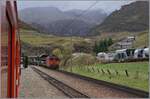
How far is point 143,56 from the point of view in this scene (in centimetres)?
6900

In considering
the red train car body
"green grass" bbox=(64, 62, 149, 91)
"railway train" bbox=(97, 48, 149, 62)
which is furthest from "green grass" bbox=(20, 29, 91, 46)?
"green grass" bbox=(64, 62, 149, 91)

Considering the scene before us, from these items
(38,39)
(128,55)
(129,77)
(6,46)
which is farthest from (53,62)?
(38,39)

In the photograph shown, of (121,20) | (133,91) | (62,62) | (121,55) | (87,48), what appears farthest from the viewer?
(121,20)

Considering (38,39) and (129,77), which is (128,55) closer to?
(129,77)

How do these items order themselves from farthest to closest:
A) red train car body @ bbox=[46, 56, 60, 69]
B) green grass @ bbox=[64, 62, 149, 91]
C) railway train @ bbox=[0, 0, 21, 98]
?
1. red train car body @ bbox=[46, 56, 60, 69]
2. green grass @ bbox=[64, 62, 149, 91]
3. railway train @ bbox=[0, 0, 21, 98]

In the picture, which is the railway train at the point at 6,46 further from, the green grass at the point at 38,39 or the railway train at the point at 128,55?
the green grass at the point at 38,39

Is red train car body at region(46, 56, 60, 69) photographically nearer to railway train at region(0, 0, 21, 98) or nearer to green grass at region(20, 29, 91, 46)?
railway train at region(0, 0, 21, 98)

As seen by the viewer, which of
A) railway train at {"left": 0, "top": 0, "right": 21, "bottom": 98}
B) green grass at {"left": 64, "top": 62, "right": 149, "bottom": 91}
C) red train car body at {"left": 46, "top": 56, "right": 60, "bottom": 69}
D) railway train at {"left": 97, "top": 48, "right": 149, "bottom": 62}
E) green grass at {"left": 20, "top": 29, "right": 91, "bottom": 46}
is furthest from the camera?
green grass at {"left": 20, "top": 29, "right": 91, "bottom": 46}

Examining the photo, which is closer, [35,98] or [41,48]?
[35,98]

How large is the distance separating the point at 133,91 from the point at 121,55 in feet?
220

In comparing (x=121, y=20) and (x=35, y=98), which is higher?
(x=121, y=20)

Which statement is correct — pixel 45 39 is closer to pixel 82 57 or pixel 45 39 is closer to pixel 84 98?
pixel 82 57

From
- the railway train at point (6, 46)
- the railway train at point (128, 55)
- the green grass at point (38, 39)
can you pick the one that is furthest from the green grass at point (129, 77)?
the green grass at point (38, 39)

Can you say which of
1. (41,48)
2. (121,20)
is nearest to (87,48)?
(41,48)
